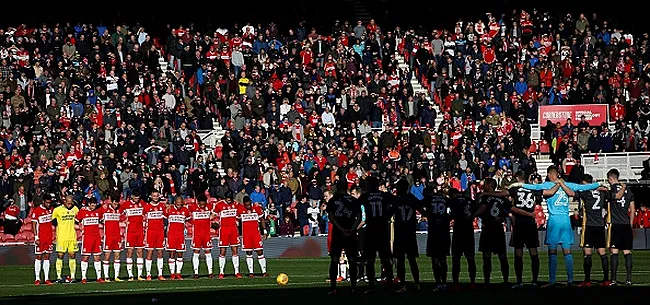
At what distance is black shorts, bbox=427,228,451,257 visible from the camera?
22.4m

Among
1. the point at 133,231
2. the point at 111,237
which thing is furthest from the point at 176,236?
the point at 111,237

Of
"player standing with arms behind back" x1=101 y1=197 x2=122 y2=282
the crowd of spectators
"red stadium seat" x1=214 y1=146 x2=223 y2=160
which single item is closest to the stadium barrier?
the crowd of spectators

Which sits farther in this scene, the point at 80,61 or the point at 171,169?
the point at 80,61

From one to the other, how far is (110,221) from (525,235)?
1042cm

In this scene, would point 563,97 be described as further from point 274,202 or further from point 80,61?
point 80,61

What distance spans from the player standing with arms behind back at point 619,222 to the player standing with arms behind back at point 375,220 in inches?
168

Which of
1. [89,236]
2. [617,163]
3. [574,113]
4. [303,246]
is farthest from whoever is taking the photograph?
[574,113]

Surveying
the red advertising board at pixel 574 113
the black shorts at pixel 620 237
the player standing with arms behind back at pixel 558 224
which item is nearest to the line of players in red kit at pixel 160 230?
the player standing with arms behind back at pixel 558 224

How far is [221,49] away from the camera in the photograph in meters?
45.0

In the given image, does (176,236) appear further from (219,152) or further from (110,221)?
(219,152)

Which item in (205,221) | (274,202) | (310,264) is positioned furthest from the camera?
(274,202)

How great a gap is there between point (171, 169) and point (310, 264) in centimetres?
700

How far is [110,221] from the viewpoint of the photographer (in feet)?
92.4

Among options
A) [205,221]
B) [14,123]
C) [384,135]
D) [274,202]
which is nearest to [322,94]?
[384,135]
